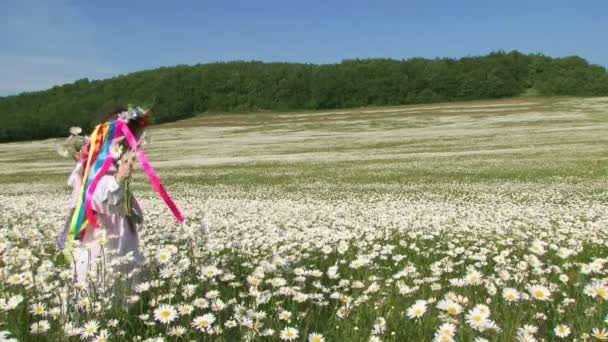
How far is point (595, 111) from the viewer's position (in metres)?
66.2

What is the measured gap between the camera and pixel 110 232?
16.1 feet

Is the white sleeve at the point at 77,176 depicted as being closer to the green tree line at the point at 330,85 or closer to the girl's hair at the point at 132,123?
the girl's hair at the point at 132,123

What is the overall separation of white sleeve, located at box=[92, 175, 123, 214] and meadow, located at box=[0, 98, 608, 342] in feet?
2.23

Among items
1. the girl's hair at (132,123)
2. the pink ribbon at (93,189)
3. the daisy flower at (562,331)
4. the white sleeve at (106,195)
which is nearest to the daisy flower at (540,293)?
the daisy flower at (562,331)

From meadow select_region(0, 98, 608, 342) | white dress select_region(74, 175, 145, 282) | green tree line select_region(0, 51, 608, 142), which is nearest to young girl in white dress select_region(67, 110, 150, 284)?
white dress select_region(74, 175, 145, 282)

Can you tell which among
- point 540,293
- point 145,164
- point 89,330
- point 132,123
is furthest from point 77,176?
point 540,293

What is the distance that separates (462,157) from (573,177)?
11.3m

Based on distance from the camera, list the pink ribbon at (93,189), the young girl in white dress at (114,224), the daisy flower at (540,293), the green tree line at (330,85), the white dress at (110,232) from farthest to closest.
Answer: the green tree line at (330,85), the pink ribbon at (93,189), the white dress at (110,232), the young girl in white dress at (114,224), the daisy flower at (540,293)

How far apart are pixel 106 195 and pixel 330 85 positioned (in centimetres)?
11553

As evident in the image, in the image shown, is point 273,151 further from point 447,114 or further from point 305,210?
point 447,114

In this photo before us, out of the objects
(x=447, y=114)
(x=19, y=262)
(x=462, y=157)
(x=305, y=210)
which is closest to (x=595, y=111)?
(x=447, y=114)

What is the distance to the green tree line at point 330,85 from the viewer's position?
106m

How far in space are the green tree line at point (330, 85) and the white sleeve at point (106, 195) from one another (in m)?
95.8

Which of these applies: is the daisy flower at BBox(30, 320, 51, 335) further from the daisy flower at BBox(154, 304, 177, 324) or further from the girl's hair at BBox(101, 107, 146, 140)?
the girl's hair at BBox(101, 107, 146, 140)
